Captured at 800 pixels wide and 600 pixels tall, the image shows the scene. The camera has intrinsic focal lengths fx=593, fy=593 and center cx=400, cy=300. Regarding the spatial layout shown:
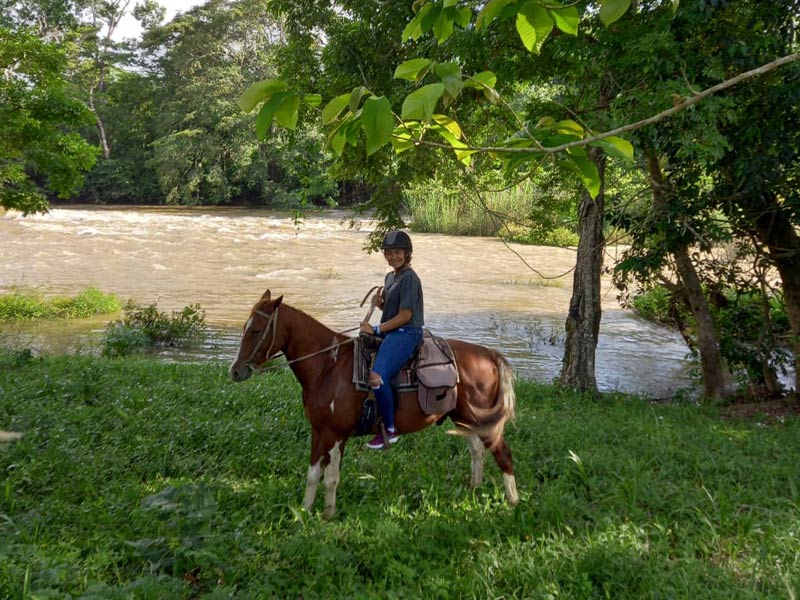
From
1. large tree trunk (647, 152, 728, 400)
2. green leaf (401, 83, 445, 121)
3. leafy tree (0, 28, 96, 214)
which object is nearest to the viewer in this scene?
green leaf (401, 83, 445, 121)

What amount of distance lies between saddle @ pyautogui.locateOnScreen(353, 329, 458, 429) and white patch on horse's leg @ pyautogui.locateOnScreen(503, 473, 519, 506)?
73 cm

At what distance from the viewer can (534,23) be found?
143cm

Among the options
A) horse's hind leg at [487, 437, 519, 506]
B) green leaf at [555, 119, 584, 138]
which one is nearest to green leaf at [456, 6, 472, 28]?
green leaf at [555, 119, 584, 138]

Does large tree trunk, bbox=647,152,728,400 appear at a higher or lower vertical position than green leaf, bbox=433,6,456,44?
lower

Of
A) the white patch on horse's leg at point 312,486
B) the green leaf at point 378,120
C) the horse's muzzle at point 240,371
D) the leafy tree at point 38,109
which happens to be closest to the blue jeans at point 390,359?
the white patch on horse's leg at point 312,486

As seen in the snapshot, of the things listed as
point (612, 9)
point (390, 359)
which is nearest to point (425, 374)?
point (390, 359)

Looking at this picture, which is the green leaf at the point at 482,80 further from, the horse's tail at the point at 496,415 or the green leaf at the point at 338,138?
the horse's tail at the point at 496,415

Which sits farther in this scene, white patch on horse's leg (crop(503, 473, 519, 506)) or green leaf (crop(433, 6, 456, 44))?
white patch on horse's leg (crop(503, 473, 519, 506))

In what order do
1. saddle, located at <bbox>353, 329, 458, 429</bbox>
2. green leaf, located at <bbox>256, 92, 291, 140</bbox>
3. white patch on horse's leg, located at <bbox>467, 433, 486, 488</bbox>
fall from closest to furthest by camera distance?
green leaf, located at <bbox>256, 92, 291, 140</bbox>
saddle, located at <bbox>353, 329, 458, 429</bbox>
white patch on horse's leg, located at <bbox>467, 433, 486, 488</bbox>

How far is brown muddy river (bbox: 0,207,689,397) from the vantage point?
1327cm

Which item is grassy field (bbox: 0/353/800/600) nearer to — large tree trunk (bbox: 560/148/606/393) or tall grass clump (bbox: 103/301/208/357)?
large tree trunk (bbox: 560/148/606/393)

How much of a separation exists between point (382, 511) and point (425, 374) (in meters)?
1.11

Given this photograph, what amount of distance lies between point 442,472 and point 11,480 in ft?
11.7

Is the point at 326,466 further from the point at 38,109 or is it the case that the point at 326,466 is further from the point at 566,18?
the point at 38,109
